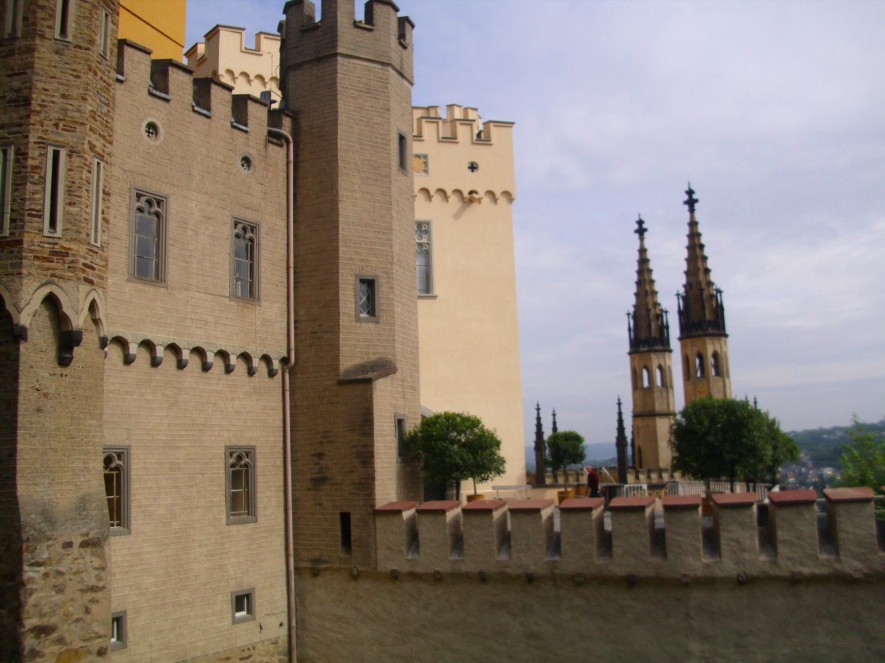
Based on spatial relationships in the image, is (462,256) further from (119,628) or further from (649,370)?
(649,370)

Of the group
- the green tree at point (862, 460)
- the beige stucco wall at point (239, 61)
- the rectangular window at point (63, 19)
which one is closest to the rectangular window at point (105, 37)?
the rectangular window at point (63, 19)

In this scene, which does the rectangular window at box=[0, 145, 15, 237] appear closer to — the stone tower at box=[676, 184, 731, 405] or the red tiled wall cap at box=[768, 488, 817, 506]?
the red tiled wall cap at box=[768, 488, 817, 506]

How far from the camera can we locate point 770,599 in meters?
11.1

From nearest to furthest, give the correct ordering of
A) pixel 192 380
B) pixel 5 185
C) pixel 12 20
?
pixel 5 185 → pixel 12 20 → pixel 192 380

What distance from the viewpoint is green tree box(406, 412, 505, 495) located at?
1433 cm

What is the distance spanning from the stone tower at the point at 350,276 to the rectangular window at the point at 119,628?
10.7 ft

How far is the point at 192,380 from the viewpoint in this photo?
12906 mm

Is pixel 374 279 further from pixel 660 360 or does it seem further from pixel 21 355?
pixel 660 360

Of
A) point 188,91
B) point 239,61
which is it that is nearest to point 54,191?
point 188,91

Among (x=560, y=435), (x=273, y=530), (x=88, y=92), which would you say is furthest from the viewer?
(x=560, y=435)

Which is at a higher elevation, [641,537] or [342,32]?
[342,32]

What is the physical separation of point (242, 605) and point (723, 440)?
697 inches

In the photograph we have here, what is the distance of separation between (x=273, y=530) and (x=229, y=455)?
1505 mm

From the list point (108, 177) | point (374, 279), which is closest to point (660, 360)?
point (374, 279)
